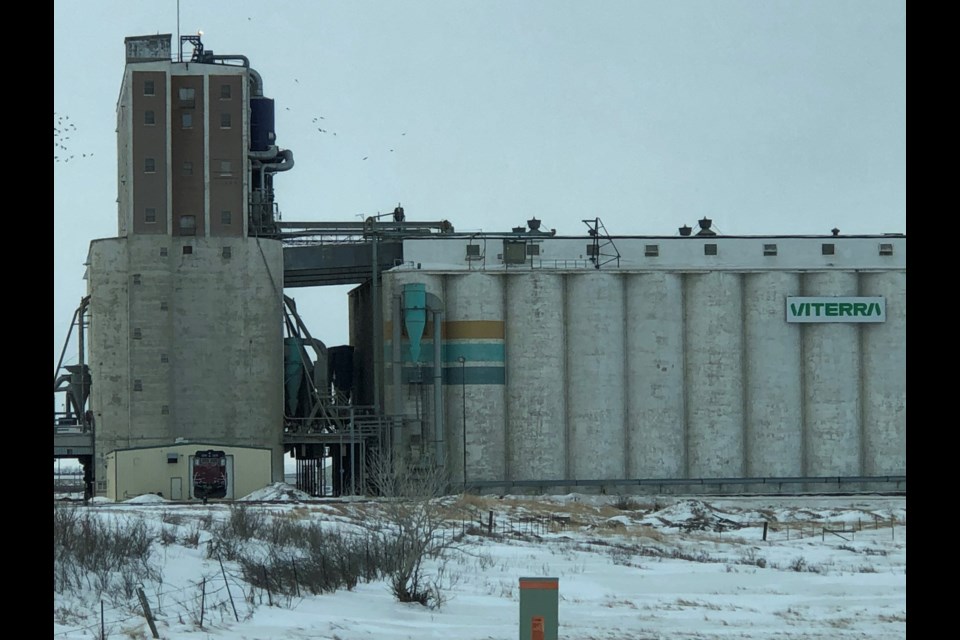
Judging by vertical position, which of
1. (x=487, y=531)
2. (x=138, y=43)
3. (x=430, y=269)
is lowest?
(x=487, y=531)

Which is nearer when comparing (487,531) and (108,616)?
(108,616)

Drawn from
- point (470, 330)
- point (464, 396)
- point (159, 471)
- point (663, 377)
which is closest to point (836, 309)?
point (663, 377)

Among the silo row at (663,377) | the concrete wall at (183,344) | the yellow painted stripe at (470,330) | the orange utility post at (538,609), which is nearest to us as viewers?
the orange utility post at (538,609)

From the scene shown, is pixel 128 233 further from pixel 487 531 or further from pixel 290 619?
pixel 290 619

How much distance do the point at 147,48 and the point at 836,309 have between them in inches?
1574

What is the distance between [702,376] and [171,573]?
46.7 meters

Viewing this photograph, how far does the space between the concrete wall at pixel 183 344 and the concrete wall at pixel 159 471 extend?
14.8 feet

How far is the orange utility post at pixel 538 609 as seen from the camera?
18.8 m

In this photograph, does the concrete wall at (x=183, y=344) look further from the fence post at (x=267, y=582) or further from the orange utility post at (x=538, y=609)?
the orange utility post at (x=538, y=609)

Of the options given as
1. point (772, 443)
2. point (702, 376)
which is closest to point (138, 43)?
point (702, 376)

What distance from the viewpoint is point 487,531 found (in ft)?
170

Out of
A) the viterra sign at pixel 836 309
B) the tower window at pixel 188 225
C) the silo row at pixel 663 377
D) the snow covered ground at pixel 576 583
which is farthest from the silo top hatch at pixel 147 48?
the viterra sign at pixel 836 309

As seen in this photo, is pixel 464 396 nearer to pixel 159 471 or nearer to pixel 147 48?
pixel 159 471

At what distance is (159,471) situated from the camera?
67062mm
